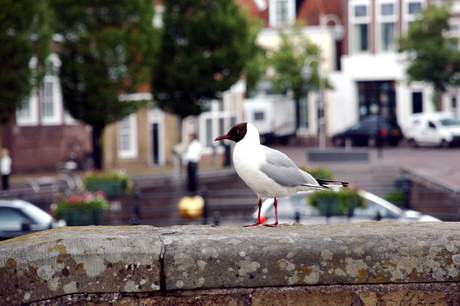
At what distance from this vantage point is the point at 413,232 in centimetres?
281

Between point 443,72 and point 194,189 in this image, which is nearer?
point 194,189

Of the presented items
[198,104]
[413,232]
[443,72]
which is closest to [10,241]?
[413,232]

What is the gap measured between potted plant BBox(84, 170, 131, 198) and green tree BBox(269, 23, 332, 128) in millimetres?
22487

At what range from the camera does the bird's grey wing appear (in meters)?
2.91

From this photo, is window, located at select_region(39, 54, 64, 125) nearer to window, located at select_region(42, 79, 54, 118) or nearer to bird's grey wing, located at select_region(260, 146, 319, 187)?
window, located at select_region(42, 79, 54, 118)

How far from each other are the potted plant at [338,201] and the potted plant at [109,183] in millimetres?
5800

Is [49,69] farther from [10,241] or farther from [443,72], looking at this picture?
[443,72]

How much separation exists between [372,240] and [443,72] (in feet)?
108

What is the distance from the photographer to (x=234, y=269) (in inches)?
105

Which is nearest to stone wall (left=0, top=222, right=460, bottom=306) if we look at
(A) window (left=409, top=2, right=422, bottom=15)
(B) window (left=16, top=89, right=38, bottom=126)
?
(B) window (left=16, top=89, right=38, bottom=126)

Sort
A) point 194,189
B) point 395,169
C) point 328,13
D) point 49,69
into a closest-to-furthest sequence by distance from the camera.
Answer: point 194,189, point 49,69, point 395,169, point 328,13

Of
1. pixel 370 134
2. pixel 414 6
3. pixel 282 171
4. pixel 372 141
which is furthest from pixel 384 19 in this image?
pixel 282 171

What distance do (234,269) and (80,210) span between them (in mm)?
8324

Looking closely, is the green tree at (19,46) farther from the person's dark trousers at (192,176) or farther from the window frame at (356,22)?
the window frame at (356,22)
